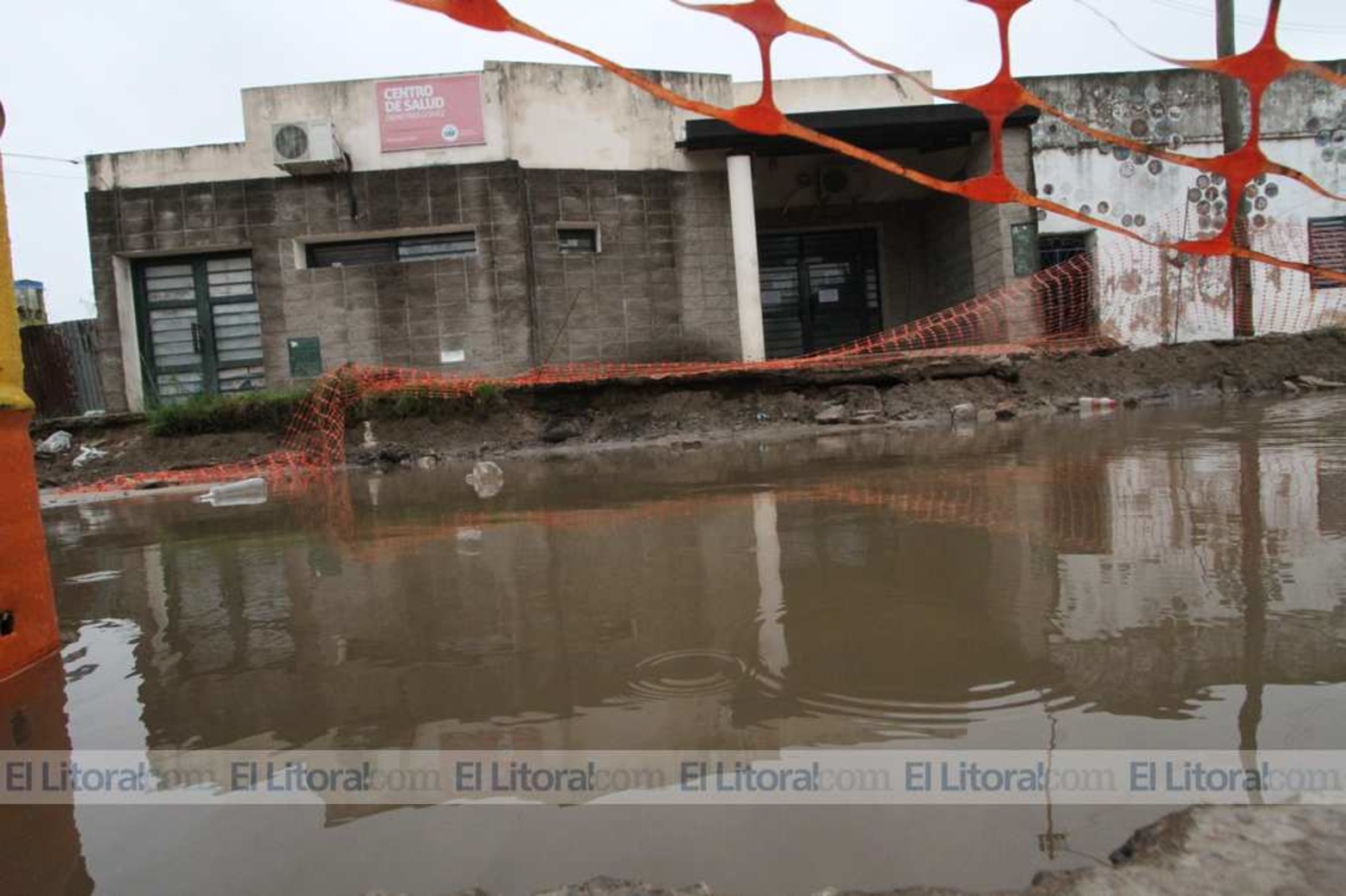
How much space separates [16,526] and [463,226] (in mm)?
9539

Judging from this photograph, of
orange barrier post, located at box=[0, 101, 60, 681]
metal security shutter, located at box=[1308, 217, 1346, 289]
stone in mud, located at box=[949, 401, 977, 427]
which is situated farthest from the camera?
metal security shutter, located at box=[1308, 217, 1346, 289]

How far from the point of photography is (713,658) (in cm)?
230

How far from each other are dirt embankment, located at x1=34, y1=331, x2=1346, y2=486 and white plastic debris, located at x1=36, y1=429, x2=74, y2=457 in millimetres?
64

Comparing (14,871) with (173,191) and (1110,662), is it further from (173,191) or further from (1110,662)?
(173,191)

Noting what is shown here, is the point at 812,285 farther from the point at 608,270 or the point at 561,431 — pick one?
the point at 561,431

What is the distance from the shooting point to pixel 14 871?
1482mm

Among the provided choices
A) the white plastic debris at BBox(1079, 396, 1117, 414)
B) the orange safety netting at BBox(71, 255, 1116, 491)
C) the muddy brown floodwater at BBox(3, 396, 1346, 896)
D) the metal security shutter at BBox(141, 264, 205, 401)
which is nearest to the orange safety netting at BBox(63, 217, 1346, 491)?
the orange safety netting at BBox(71, 255, 1116, 491)

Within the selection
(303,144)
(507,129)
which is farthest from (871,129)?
(303,144)

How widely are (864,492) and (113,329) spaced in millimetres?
11323

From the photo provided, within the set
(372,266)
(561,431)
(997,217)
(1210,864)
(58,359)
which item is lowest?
(1210,864)

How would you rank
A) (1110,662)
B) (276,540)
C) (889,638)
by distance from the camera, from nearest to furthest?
(1110,662)
(889,638)
(276,540)

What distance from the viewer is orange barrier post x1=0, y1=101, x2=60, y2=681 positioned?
254 centimetres

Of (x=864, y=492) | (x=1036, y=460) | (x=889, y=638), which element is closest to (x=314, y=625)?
(x=889, y=638)

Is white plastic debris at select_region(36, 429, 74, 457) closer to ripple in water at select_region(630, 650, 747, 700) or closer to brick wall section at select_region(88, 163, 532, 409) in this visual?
brick wall section at select_region(88, 163, 532, 409)
